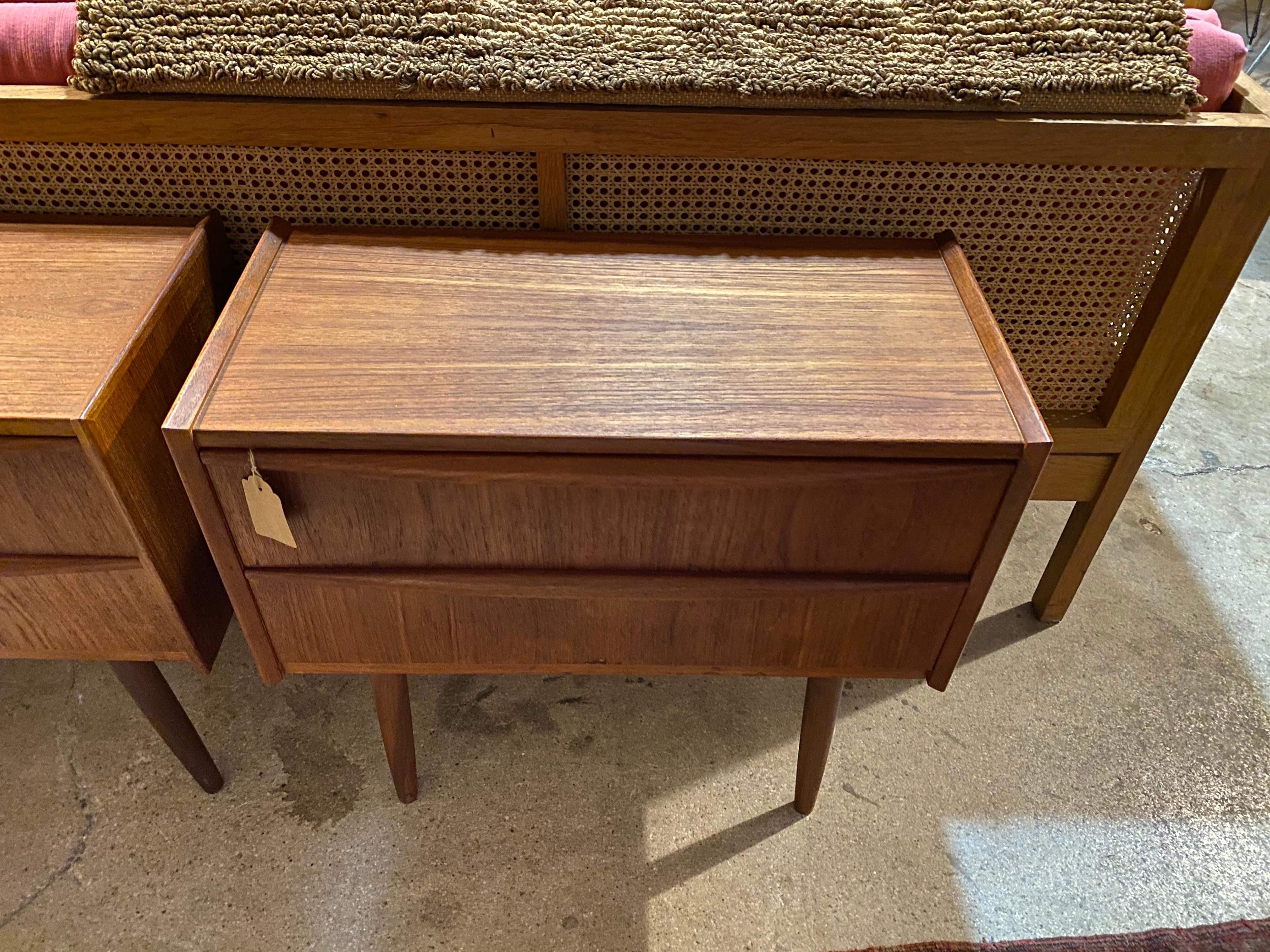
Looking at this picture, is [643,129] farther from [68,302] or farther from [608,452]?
[68,302]

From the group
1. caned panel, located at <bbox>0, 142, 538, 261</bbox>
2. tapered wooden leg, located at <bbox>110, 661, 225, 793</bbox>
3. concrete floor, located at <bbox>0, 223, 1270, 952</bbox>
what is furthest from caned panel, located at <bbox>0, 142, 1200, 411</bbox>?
concrete floor, located at <bbox>0, 223, 1270, 952</bbox>

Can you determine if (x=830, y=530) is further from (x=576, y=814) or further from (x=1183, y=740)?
(x=1183, y=740)

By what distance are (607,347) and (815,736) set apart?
0.47 meters

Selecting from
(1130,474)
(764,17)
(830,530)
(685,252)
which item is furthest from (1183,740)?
(764,17)

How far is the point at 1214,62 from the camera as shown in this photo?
0.84m

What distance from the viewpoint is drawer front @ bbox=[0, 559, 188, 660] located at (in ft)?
2.48

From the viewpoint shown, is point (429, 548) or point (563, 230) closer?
point (429, 548)

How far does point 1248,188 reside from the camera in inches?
33.5

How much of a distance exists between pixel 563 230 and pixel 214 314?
0.35m

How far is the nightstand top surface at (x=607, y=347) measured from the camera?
0.65 m

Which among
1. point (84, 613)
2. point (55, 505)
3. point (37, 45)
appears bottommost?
point (84, 613)

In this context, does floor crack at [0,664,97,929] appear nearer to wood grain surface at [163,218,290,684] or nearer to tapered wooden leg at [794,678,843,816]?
wood grain surface at [163,218,290,684]

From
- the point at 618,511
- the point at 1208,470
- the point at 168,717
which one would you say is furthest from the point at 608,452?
the point at 1208,470

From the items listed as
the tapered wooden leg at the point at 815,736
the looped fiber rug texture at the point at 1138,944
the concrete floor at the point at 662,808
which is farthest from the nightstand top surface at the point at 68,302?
the looped fiber rug texture at the point at 1138,944
